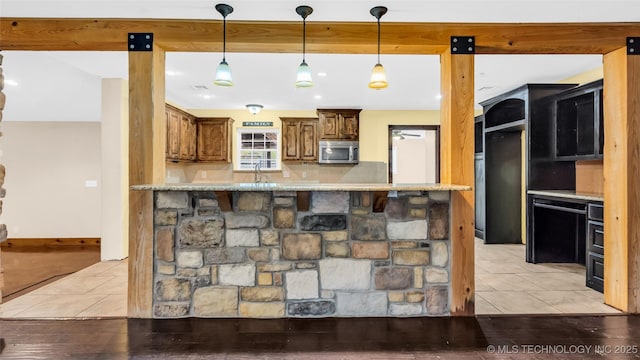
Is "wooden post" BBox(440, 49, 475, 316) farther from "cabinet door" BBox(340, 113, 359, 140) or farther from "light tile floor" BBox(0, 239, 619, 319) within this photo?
"cabinet door" BBox(340, 113, 359, 140)

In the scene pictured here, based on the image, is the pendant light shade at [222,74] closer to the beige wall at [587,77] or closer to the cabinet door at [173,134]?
the cabinet door at [173,134]

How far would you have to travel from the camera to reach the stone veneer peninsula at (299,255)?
8.42ft

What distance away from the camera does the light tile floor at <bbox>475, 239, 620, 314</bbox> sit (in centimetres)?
279

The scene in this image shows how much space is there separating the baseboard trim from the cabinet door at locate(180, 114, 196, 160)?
7.09ft

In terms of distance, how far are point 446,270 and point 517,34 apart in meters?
1.99

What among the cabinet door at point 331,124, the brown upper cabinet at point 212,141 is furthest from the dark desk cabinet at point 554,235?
the brown upper cabinet at point 212,141

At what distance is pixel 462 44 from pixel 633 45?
1393 mm

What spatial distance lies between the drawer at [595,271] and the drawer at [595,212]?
0.35m

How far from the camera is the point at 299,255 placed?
259 centimetres

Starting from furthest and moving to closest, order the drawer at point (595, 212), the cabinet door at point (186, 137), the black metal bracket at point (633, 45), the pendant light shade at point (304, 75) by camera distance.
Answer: the cabinet door at point (186, 137) < the drawer at point (595, 212) < the black metal bracket at point (633, 45) < the pendant light shade at point (304, 75)

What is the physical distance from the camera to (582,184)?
4.21 metres

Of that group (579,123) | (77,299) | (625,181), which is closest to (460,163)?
(625,181)

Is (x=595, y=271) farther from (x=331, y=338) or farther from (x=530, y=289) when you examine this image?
(x=331, y=338)

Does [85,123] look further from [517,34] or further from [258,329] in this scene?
[517,34]
